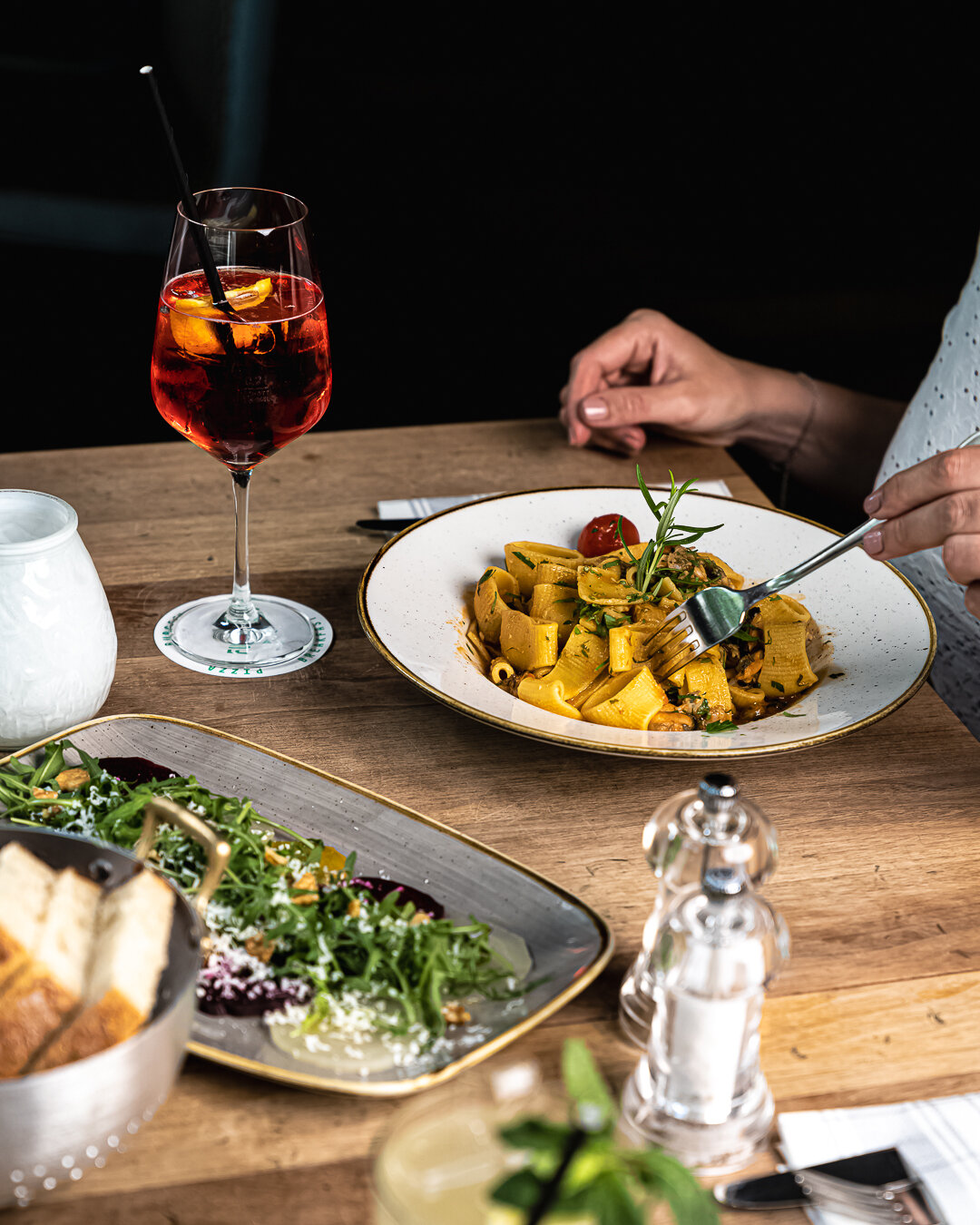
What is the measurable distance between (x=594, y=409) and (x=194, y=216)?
76 cm

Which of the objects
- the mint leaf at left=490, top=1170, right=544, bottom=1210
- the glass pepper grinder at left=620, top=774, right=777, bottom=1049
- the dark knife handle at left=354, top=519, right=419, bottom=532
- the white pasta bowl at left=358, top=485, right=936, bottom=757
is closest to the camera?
the mint leaf at left=490, top=1170, right=544, bottom=1210

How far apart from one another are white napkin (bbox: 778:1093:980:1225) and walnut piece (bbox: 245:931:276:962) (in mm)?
326

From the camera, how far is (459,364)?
408 centimetres

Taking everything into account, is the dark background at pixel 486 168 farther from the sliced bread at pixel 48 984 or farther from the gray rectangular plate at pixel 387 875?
the sliced bread at pixel 48 984

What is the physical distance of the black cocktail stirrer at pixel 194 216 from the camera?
3.45ft

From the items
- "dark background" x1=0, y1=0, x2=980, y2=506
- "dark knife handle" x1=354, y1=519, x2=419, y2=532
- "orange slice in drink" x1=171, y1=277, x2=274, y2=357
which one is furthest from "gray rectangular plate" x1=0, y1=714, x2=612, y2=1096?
"dark background" x1=0, y1=0, x2=980, y2=506

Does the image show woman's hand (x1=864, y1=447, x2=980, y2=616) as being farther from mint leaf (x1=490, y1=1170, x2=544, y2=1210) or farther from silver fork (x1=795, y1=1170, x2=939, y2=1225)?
mint leaf (x1=490, y1=1170, x2=544, y2=1210)

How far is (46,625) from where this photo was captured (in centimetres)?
99

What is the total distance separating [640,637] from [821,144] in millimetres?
3189

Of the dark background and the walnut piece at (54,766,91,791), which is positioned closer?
the walnut piece at (54,766,91,791)

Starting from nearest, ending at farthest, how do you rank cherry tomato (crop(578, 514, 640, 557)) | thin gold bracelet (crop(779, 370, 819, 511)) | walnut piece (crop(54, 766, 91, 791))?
walnut piece (crop(54, 766, 91, 791)), cherry tomato (crop(578, 514, 640, 557)), thin gold bracelet (crop(779, 370, 819, 511))

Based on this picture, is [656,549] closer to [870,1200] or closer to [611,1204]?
[870,1200]

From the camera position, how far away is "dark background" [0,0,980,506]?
3.82 m

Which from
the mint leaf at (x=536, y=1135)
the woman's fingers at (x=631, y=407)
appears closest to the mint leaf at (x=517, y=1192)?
the mint leaf at (x=536, y=1135)
